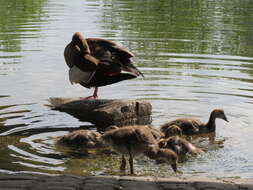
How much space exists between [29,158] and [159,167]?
176cm

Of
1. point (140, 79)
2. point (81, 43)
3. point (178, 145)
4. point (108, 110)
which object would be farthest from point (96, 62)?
point (178, 145)

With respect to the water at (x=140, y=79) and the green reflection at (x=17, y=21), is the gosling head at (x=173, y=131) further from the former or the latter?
the green reflection at (x=17, y=21)

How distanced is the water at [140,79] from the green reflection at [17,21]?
0.12 ft

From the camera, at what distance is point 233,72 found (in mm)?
14023

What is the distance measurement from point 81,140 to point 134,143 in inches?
63.1

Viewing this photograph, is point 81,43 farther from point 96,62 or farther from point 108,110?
point 108,110

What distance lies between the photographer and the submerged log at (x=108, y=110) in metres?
10.6

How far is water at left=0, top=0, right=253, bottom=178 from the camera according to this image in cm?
823

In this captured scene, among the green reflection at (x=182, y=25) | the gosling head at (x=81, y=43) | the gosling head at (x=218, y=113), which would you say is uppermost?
the gosling head at (x=81, y=43)

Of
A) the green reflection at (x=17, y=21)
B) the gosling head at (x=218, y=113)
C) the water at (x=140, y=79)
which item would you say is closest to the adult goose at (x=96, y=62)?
the water at (x=140, y=79)

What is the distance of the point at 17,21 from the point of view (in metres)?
22.3

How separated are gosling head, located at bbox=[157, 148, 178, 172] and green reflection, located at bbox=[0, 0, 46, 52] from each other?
31.0 feet

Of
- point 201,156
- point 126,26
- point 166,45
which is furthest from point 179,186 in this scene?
point 126,26

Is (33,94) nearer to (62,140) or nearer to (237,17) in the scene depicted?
(62,140)
